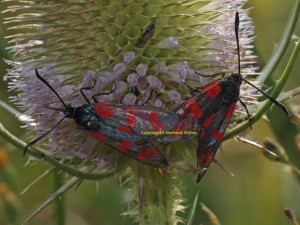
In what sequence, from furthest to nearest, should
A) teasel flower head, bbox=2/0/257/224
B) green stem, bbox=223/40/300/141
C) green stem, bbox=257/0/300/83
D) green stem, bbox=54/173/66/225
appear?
green stem, bbox=54/173/66/225 < teasel flower head, bbox=2/0/257/224 < green stem, bbox=257/0/300/83 < green stem, bbox=223/40/300/141

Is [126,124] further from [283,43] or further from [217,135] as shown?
[283,43]

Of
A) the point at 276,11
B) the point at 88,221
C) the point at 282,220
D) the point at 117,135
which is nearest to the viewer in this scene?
the point at 117,135

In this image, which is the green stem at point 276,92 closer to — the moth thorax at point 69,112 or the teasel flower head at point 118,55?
the teasel flower head at point 118,55

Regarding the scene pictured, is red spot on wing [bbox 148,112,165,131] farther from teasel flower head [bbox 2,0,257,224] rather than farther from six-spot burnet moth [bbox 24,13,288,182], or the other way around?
teasel flower head [bbox 2,0,257,224]

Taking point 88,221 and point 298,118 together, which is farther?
point 88,221

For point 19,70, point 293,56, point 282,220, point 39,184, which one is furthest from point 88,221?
point 293,56

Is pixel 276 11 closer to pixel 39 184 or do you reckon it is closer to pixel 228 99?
pixel 39 184

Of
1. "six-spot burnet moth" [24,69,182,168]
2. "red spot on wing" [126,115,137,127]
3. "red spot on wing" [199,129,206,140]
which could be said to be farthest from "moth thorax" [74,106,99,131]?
"red spot on wing" [199,129,206,140]
